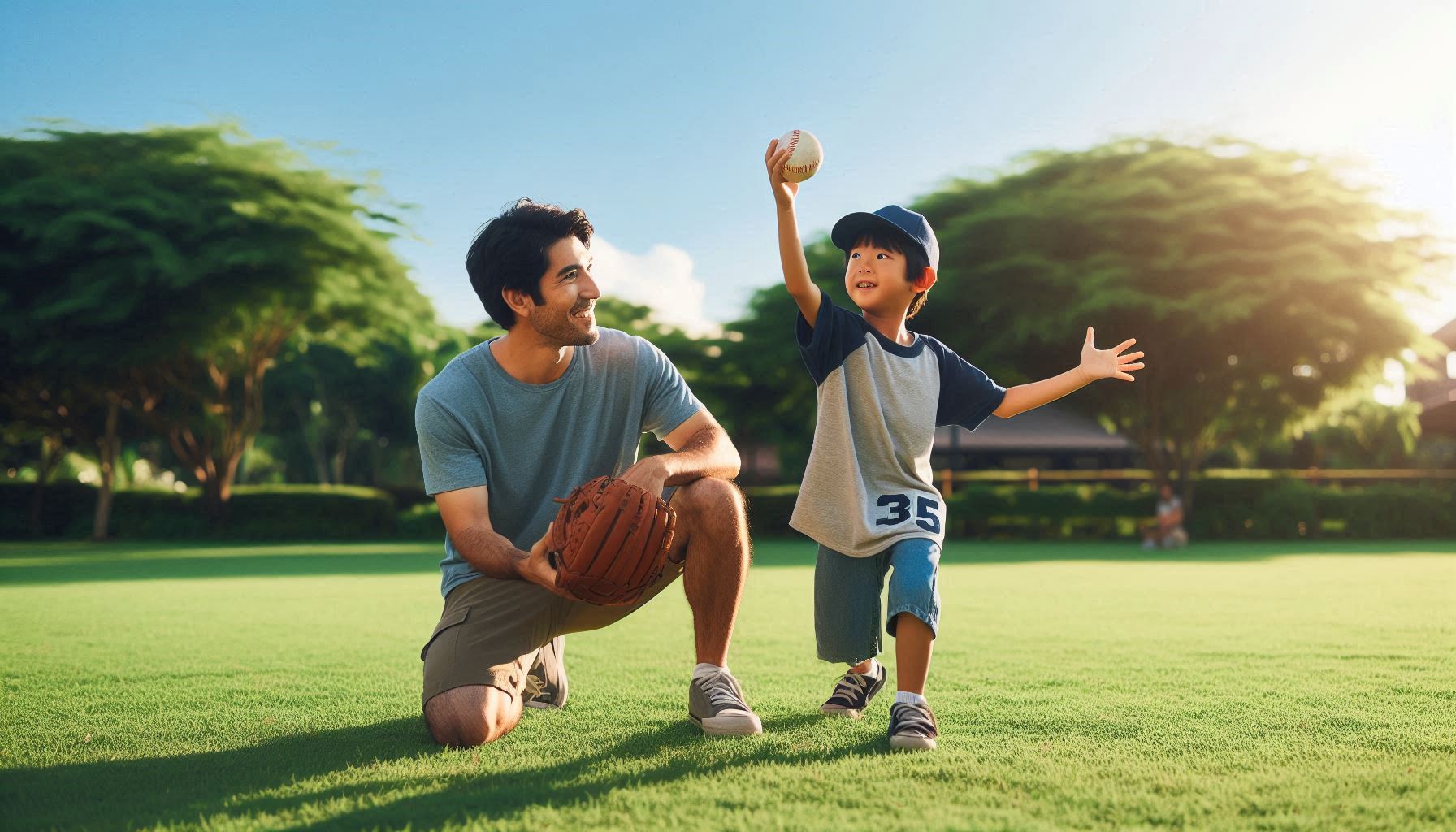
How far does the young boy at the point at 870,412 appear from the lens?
3676 mm

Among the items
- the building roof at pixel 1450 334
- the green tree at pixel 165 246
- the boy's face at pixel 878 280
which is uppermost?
the building roof at pixel 1450 334

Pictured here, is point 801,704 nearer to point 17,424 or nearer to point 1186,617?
point 1186,617

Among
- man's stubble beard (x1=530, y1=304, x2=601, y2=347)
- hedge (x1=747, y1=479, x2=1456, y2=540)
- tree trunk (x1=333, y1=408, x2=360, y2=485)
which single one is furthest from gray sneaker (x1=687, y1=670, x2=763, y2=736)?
tree trunk (x1=333, y1=408, x2=360, y2=485)

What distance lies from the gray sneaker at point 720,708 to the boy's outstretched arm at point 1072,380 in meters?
1.37

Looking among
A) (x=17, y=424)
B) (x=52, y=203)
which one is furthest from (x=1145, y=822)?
(x=17, y=424)

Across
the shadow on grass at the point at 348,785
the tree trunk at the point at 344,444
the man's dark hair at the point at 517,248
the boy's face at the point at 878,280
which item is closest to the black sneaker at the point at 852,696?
the shadow on grass at the point at 348,785

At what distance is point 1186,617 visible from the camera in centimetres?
737

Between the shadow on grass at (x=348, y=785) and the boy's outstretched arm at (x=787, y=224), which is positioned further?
the boy's outstretched arm at (x=787, y=224)

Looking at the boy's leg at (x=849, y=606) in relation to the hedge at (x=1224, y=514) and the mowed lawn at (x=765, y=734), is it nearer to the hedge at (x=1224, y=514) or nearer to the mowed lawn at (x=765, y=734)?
the mowed lawn at (x=765, y=734)

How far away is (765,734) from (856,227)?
1.78 meters

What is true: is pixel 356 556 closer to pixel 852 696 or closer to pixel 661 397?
pixel 661 397

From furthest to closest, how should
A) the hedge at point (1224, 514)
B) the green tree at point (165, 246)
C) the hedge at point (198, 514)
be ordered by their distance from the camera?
1. the hedge at point (198, 514)
2. the hedge at point (1224, 514)
3. the green tree at point (165, 246)

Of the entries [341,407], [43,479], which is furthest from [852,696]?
[341,407]

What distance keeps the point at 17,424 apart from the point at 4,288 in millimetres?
6672
